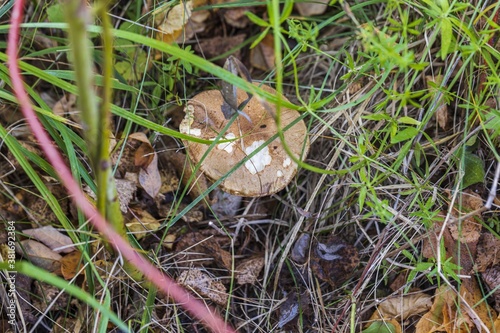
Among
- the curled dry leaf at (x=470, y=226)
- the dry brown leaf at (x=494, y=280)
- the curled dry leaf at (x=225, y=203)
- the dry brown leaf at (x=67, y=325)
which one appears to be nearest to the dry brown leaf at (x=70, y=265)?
the dry brown leaf at (x=67, y=325)

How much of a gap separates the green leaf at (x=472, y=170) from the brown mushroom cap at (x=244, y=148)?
62cm

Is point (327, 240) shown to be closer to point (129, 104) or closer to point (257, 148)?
point (257, 148)

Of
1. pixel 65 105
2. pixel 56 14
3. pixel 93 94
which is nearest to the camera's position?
pixel 93 94

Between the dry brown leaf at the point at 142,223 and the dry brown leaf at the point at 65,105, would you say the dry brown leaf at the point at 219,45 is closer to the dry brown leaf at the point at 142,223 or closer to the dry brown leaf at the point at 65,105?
the dry brown leaf at the point at 65,105

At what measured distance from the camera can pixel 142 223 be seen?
1951mm

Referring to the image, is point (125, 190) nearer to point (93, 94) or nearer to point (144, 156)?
point (144, 156)

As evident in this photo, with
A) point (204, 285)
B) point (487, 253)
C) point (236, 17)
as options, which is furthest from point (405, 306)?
point (236, 17)

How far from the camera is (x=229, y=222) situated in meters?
2.10

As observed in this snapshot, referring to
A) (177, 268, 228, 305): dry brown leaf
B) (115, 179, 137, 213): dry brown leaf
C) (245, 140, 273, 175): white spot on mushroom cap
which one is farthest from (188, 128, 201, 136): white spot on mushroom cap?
(177, 268, 228, 305): dry brown leaf

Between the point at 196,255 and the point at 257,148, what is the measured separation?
0.56 m

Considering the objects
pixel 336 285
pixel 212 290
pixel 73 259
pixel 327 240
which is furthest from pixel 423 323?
pixel 73 259

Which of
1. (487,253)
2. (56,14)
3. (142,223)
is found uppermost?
(56,14)

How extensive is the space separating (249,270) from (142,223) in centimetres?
47

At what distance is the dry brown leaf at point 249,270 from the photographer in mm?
1962
